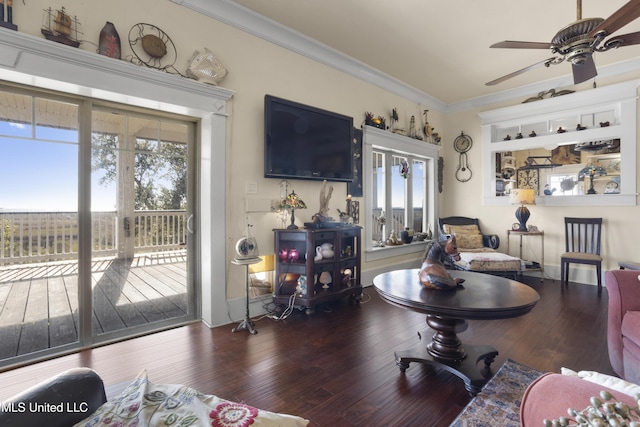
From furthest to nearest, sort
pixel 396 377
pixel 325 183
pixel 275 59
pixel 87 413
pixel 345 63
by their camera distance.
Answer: pixel 345 63 < pixel 325 183 < pixel 275 59 < pixel 396 377 < pixel 87 413

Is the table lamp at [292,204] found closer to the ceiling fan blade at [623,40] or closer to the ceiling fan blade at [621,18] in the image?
the ceiling fan blade at [621,18]

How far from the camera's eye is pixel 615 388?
85 centimetres

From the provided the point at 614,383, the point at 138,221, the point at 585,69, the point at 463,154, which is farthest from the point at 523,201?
the point at 138,221

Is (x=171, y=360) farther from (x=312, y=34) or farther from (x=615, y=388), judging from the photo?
(x=312, y=34)

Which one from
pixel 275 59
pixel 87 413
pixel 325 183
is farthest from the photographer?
pixel 325 183

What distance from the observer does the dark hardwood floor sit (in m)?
1.65

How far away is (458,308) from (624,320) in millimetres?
1086

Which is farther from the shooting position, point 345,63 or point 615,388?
point 345,63

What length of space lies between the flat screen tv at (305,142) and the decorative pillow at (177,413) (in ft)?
7.47

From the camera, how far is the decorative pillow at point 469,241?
4.82 m

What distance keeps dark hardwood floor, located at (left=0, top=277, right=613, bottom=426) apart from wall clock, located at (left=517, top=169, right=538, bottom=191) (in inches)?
183

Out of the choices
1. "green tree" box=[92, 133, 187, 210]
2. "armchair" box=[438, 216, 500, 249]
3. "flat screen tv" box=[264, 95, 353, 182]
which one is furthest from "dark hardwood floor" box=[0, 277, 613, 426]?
"armchair" box=[438, 216, 500, 249]

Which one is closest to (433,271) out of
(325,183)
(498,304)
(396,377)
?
(498,304)

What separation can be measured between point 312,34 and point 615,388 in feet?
A: 11.9
